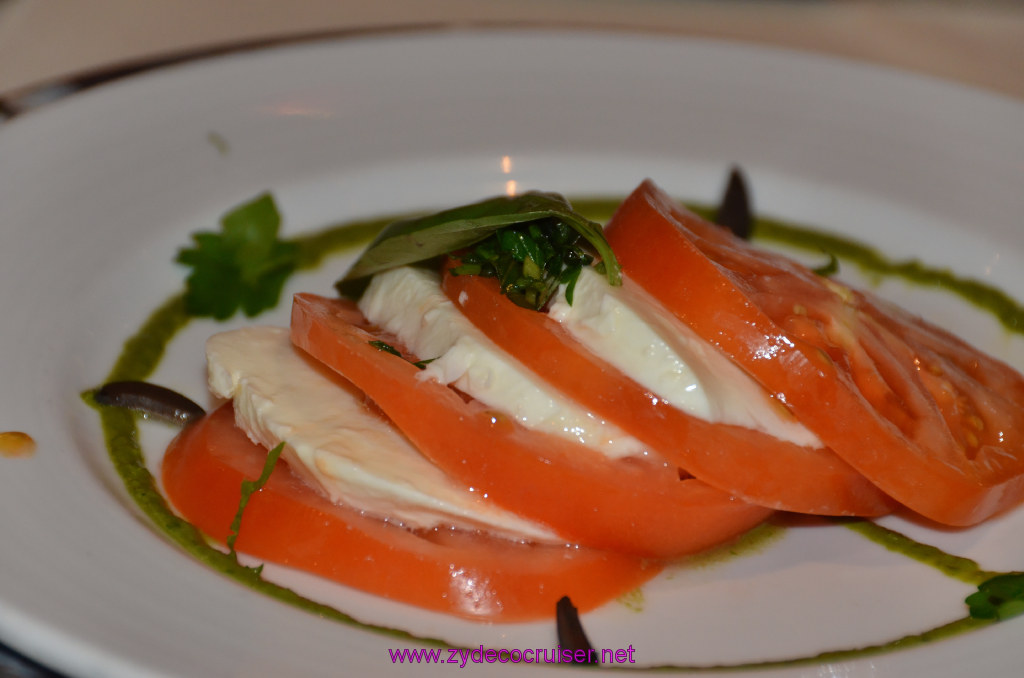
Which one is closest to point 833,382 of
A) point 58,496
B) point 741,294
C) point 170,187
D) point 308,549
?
point 741,294

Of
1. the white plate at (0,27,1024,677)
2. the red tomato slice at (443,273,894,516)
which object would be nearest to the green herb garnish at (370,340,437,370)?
the red tomato slice at (443,273,894,516)

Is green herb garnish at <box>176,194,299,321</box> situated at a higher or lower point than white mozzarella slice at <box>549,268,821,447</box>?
higher

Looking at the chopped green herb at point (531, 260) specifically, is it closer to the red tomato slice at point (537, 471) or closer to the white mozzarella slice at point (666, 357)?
the white mozzarella slice at point (666, 357)

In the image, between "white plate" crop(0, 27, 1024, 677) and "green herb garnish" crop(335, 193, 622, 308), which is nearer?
"white plate" crop(0, 27, 1024, 677)

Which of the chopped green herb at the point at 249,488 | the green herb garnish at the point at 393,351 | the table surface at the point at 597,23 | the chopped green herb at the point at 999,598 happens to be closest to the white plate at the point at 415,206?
the chopped green herb at the point at 999,598

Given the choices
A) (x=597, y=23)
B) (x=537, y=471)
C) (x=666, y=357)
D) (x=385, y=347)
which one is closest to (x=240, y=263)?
(x=385, y=347)

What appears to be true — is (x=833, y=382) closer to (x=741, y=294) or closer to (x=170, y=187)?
(x=741, y=294)

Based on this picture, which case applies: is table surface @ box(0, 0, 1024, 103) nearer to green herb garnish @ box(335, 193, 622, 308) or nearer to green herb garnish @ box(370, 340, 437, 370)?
green herb garnish @ box(335, 193, 622, 308)
